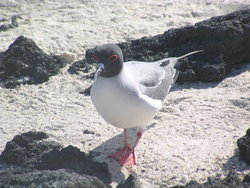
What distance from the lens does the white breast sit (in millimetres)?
5492

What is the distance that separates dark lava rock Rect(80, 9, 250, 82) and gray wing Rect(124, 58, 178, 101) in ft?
2.95

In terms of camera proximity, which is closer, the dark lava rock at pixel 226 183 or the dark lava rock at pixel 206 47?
the dark lava rock at pixel 226 183

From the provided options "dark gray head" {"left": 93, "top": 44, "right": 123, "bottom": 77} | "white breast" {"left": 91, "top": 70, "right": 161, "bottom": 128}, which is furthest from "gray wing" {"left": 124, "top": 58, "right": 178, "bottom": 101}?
"dark gray head" {"left": 93, "top": 44, "right": 123, "bottom": 77}

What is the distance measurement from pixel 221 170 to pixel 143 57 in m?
3.09

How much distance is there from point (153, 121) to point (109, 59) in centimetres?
154

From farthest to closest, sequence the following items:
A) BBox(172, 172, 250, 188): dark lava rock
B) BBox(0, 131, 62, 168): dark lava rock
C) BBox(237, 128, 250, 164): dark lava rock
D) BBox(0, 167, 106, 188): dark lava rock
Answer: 1. BBox(0, 131, 62, 168): dark lava rock
2. BBox(237, 128, 250, 164): dark lava rock
3. BBox(172, 172, 250, 188): dark lava rock
4. BBox(0, 167, 106, 188): dark lava rock

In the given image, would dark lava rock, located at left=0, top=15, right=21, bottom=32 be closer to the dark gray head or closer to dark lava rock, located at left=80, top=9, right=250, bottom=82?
dark lava rock, located at left=80, top=9, right=250, bottom=82

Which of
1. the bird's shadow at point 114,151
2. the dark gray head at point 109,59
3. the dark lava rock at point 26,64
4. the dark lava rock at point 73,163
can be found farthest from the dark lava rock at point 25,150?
the dark lava rock at point 26,64

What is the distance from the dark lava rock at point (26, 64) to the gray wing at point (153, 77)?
2.13 meters

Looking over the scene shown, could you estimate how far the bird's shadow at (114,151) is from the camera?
567cm

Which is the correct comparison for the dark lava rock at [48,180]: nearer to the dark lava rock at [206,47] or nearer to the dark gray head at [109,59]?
the dark gray head at [109,59]

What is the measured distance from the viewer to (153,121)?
22.0 ft

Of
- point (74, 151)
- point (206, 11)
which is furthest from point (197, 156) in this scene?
point (206, 11)

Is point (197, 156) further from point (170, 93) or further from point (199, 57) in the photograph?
point (199, 57)
